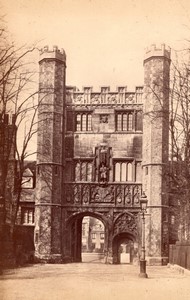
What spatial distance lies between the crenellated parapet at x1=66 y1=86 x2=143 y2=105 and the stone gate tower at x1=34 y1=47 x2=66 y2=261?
3.03 ft

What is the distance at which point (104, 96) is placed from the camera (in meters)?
→ 34.9

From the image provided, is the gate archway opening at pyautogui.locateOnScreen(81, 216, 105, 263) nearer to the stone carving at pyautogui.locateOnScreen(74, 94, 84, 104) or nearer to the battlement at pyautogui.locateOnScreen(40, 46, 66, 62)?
the stone carving at pyautogui.locateOnScreen(74, 94, 84, 104)

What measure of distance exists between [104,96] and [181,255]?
1233cm

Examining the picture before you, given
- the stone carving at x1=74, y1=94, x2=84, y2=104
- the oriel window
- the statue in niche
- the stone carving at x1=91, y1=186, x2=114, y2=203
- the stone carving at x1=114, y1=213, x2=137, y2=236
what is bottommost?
the stone carving at x1=114, y1=213, x2=137, y2=236

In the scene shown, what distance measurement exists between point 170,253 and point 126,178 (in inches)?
201

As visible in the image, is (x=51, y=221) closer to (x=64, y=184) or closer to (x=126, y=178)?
(x=64, y=184)

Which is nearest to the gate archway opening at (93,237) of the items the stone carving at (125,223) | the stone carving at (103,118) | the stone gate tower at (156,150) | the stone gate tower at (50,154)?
Answer: the stone carving at (125,223)

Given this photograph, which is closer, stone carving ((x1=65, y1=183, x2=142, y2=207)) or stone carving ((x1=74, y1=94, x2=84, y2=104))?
stone carving ((x1=65, y1=183, x2=142, y2=207))

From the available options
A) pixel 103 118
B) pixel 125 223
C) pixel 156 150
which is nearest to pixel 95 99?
pixel 103 118

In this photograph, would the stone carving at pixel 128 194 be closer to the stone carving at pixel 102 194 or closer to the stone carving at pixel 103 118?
the stone carving at pixel 102 194

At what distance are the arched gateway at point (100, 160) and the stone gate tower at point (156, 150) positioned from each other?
5 cm

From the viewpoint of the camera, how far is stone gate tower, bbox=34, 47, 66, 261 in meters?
32.8

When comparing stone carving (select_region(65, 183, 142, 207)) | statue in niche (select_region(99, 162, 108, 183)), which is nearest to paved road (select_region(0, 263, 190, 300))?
stone carving (select_region(65, 183, 142, 207))

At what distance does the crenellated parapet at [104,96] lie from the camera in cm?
3466
